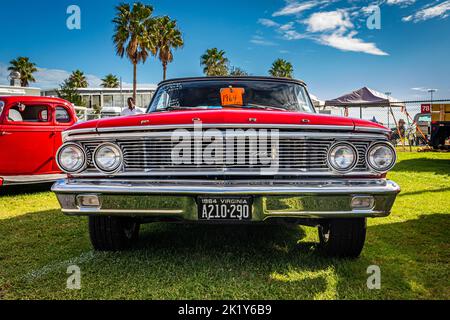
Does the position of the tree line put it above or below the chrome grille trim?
above

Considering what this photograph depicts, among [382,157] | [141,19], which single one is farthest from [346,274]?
[141,19]

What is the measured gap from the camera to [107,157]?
2.75 meters

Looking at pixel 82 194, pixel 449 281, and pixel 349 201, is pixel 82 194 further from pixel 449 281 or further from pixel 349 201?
pixel 449 281

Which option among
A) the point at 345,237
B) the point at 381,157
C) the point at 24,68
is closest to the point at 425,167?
the point at 345,237

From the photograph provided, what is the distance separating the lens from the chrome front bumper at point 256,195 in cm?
252

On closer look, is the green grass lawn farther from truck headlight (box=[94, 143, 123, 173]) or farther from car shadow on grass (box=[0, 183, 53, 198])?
car shadow on grass (box=[0, 183, 53, 198])

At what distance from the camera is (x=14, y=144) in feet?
20.6

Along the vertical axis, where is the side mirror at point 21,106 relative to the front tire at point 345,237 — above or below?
above

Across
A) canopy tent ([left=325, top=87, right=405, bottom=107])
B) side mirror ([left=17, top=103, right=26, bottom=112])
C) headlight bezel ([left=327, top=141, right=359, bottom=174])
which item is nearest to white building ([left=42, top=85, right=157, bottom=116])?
canopy tent ([left=325, top=87, right=405, bottom=107])

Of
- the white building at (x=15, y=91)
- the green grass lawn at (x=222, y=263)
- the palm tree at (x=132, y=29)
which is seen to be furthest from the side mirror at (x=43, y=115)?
the palm tree at (x=132, y=29)

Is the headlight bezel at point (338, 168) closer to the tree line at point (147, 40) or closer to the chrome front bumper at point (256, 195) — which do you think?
the chrome front bumper at point (256, 195)

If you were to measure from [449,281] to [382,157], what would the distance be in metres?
1.01

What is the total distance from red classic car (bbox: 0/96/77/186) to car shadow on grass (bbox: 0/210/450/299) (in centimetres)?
231

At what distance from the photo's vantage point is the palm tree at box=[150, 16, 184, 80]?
30.0 m
